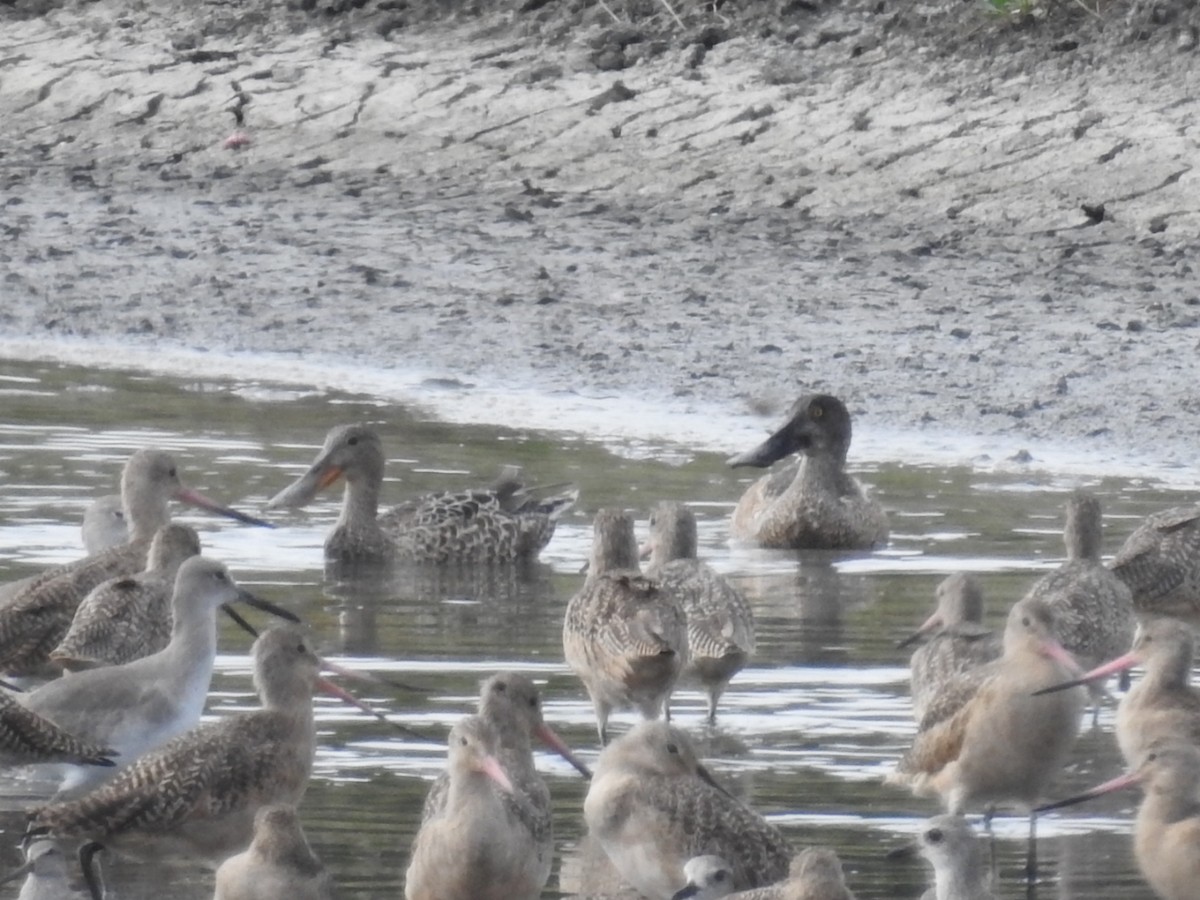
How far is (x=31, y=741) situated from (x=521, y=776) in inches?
52.0

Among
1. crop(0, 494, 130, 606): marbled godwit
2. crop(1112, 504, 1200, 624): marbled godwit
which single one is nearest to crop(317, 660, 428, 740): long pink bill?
crop(0, 494, 130, 606): marbled godwit

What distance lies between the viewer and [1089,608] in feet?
37.7

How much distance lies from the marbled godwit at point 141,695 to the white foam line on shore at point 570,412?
5.91 m

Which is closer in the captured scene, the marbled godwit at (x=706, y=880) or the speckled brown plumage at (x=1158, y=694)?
the marbled godwit at (x=706, y=880)

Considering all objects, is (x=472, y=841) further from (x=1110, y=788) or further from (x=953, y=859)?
(x=1110, y=788)

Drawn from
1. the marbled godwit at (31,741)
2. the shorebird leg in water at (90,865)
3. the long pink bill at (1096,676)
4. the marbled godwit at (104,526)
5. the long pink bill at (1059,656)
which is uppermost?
the marbled godwit at (104,526)

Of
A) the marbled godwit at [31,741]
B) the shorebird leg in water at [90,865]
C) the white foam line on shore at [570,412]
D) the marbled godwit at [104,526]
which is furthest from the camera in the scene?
the white foam line on shore at [570,412]

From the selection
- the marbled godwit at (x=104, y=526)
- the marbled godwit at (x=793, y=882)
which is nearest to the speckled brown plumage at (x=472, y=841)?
the marbled godwit at (x=793, y=882)

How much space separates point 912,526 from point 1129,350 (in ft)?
8.80

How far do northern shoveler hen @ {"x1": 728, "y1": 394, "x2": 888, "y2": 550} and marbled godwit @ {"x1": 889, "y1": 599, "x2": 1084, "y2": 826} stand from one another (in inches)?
183

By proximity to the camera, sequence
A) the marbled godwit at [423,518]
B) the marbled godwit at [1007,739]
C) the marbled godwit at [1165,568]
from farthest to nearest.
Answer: the marbled godwit at [423,518] → the marbled godwit at [1165,568] → the marbled godwit at [1007,739]

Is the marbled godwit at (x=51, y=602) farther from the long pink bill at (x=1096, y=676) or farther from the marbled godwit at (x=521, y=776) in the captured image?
the long pink bill at (x=1096, y=676)

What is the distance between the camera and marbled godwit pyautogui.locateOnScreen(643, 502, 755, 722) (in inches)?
436

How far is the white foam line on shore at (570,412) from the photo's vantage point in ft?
51.3
